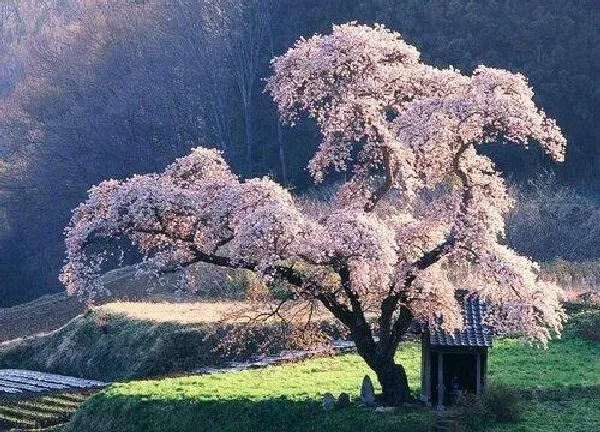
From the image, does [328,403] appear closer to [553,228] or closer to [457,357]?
[457,357]

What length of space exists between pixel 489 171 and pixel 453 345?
3451 millimetres

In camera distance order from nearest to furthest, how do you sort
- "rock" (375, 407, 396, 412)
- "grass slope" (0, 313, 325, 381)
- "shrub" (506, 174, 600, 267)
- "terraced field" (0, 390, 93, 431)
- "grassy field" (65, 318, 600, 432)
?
"grassy field" (65, 318, 600, 432)
"rock" (375, 407, 396, 412)
"terraced field" (0, 390, 93, 431)
"grass slope" (0, 313, 325, 381)
"shrub" (506, 174, 600, 267)

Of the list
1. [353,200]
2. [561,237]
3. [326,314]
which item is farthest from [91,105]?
[353,200]

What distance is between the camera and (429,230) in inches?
781

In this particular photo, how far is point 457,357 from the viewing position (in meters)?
20.2

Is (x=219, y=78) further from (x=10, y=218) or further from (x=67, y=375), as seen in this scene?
(x=67, y=375)

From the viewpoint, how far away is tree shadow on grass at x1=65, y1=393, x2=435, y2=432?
19.0m

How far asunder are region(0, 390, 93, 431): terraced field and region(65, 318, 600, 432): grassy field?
2.22 m

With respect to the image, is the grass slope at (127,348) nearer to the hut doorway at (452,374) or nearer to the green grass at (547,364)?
the green grass at (547,364)

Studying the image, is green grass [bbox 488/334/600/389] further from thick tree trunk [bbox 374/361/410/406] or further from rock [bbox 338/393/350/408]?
rock [bbox 338/393/350/408]

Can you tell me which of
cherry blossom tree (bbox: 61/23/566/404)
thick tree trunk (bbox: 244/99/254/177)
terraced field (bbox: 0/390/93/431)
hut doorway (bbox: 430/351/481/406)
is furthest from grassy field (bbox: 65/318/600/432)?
thick tree trunk (bbox: 244/99/254/177)

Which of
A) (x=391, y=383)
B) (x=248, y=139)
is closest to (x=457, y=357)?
(x=391, y=383)

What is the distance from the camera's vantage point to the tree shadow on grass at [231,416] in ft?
62.5

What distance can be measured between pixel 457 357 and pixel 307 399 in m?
2.96
